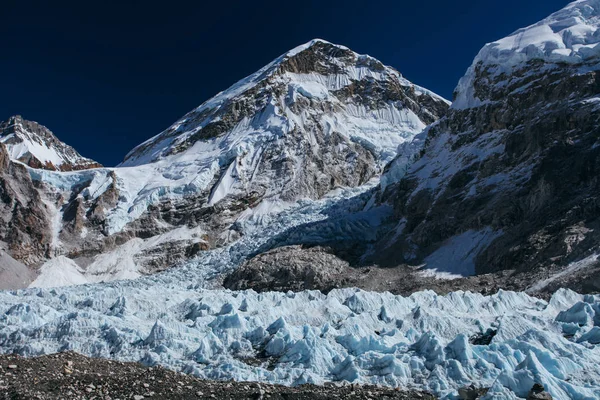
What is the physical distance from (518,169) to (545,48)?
1851 centimetres

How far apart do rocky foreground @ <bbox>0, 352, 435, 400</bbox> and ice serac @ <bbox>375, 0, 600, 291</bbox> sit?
2098cm

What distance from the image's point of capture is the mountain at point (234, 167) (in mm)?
76688

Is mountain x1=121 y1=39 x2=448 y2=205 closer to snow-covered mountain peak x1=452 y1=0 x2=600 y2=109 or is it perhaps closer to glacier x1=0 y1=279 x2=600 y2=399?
snow-covered mountain peak x1=452 y1=0 x2=600 y2=109

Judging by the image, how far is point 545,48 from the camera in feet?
194

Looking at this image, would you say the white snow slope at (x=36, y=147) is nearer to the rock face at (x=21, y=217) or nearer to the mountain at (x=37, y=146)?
the mountain at (x=37, y=146)

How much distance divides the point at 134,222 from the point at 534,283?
208ft

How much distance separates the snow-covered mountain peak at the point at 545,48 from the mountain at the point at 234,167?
35.2 metres

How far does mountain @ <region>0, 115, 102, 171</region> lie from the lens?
5349 inches

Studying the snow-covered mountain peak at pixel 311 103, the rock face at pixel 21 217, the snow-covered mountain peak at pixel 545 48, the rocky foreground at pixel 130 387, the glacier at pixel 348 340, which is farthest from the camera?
the snow-covered mountain peak at pixel 311 103

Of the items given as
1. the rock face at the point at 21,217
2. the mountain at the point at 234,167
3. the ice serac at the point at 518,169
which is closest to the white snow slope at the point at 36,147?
the mountain at the point at 234,167

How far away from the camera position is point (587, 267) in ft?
102

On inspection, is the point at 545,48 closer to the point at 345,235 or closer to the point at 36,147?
the point at 345,235

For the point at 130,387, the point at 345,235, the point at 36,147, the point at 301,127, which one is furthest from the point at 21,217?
the point at 36,147

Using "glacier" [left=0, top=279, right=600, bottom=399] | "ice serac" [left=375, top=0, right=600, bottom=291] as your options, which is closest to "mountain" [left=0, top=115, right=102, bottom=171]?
"ice serac" [left=375, top=0, right=600, bottom=291]
